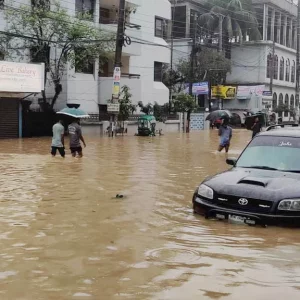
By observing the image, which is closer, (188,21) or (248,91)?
(248,91)

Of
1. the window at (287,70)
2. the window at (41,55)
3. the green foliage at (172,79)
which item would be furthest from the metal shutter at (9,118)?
the window at (287,70)

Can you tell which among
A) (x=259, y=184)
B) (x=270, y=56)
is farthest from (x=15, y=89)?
(x=270, y=56)

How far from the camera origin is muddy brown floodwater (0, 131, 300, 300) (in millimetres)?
5180

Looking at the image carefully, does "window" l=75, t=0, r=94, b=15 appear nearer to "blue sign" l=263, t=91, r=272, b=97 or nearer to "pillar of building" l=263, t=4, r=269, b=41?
"blue sign" l=263, t=91, r=272, b=97

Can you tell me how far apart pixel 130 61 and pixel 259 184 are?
3232 cm

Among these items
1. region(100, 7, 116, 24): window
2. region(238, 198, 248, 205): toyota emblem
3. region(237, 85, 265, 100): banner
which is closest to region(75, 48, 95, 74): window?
region(100, 7, 116, 24): window

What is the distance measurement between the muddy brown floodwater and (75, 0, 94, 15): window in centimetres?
2402

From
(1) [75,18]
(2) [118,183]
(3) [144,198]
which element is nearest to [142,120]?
(1) [75,18]

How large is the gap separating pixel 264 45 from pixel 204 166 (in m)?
47.8

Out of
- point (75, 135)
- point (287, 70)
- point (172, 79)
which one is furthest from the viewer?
point (287, 70)

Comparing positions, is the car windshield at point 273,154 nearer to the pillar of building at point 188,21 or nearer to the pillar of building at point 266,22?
the pillar of building at point 188,21

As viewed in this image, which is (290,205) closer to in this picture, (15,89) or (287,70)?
(15,89)

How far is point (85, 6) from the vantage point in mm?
34938

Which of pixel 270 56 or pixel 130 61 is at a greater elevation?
pixel 270 56
